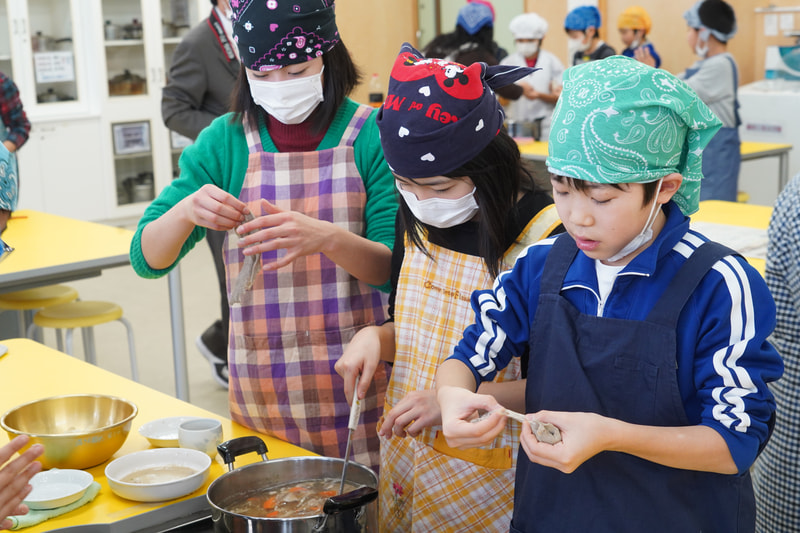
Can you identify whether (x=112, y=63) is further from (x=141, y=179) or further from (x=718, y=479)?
(x=718, y=479)

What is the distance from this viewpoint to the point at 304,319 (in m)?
1.69

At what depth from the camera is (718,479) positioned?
1062 mm

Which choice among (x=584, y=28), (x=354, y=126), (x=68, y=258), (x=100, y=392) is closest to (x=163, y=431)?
(x=100, y=392)

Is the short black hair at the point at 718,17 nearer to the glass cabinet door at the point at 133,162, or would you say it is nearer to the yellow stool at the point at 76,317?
the yellow stool at the point at 76,317

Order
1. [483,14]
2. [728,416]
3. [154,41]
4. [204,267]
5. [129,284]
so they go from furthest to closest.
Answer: [154,41] → [204,267] → [129,284] → [483,14] → [728,416]

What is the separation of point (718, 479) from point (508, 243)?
0.48 m

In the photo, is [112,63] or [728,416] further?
[112,63]

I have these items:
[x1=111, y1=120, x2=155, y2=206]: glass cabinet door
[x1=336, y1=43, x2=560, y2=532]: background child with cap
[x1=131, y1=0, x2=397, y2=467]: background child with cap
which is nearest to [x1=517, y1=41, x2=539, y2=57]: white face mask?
[x1=111, y1=120, x2=155, y2=206]: glass cabinet door

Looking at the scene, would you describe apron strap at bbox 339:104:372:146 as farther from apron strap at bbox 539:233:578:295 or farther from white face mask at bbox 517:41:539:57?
white face mask at bbox 517:41:539:57

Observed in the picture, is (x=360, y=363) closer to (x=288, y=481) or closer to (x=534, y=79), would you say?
(x=288, y=481)

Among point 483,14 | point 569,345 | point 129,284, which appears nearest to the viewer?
point 569,345

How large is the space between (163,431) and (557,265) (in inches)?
31.6

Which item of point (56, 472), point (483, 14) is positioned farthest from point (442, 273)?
point (483, 14)

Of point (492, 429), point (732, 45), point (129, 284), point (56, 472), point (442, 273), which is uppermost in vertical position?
point (732, 45)
